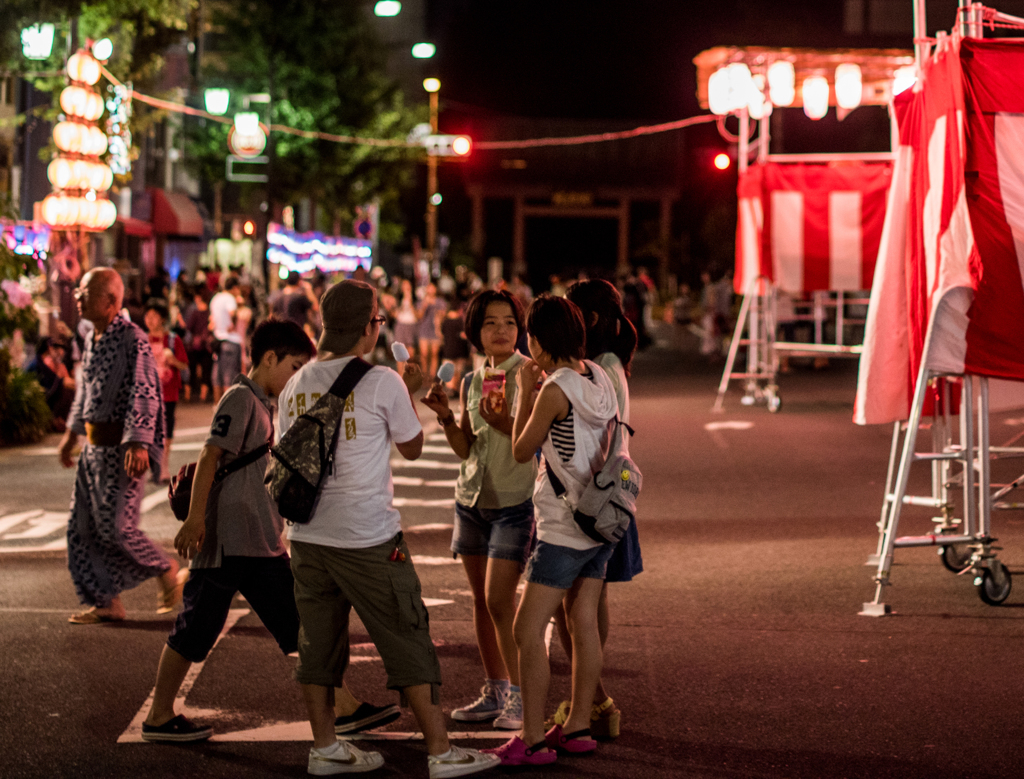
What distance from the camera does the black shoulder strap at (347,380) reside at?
15.1ft

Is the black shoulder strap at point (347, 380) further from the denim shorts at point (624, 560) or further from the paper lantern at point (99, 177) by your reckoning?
the paper lantern at point (99, 177)

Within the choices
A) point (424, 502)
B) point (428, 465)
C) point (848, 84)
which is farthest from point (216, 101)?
point (424, 502)

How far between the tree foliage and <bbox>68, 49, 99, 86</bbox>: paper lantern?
2278 centimetres

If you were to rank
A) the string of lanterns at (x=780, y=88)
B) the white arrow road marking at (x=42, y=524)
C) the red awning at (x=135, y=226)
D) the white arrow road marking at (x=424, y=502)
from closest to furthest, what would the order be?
the white arrow road marking at (x=42, y=524)
the white arrow road marking at (x=424, y=502)
the string of lanterns at (x=780, y=88)
the red awning at (x=135, y=226)

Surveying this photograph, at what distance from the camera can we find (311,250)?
4409 centimetres

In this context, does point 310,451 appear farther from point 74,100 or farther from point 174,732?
point 74,100

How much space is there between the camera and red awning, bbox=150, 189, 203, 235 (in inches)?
1455

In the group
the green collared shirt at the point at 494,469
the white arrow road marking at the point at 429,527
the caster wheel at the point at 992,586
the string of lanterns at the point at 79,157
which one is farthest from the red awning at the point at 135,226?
the green collared shirt at the point at 494,469

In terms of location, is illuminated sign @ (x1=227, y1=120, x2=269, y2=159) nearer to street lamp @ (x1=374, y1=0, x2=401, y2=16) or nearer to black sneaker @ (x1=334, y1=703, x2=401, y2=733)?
street lamp @ (x1=374, y1=0, x2=401, y2=16)

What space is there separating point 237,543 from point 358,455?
962 mm

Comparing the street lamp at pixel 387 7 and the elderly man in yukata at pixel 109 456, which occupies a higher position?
the street lamp at pixel 387 7

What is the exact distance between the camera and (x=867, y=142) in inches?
1553

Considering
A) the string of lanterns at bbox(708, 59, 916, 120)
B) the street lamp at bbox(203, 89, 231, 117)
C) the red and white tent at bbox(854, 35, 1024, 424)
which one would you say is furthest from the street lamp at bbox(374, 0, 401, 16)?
the red and white tent at bbox(854, 35, 1024, 424)

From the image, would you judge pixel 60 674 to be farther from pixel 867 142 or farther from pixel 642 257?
pixel 642 257
